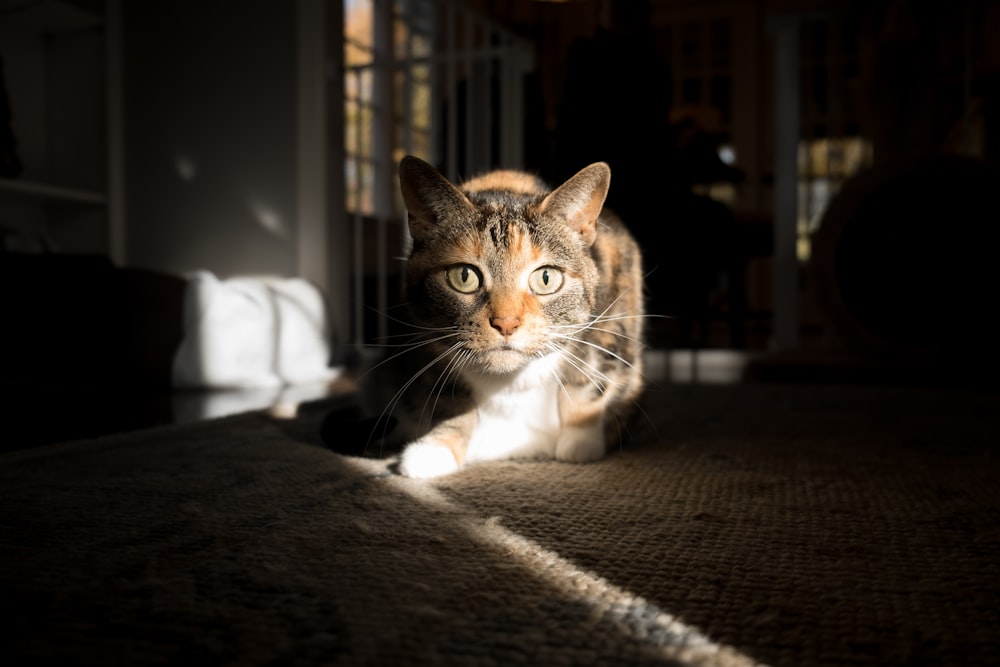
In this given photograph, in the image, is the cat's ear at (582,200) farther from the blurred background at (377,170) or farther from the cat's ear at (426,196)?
the blurred background at (377,170)

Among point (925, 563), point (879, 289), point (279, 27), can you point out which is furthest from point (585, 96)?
point (925, 563)

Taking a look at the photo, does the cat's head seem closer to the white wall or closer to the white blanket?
the white blanket

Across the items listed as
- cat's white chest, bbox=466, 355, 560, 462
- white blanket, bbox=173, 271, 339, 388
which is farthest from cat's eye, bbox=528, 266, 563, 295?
white blanket, bbox=173, 271, 339, 388

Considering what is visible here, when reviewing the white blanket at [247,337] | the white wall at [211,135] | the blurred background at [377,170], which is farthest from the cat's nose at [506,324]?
the white wall at [211,135]

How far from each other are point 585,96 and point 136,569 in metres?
1.84

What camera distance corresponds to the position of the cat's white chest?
105cm

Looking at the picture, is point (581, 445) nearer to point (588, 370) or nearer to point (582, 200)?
point (588, 370)

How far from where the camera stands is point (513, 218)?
1.01 meters

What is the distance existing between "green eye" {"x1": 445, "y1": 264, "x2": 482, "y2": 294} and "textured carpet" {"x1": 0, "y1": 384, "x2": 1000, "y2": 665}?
257 millimetres

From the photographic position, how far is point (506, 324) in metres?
0.92

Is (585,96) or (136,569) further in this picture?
(585,96)

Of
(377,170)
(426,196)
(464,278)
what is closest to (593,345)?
(464,278)

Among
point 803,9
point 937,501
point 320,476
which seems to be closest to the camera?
point 937,501

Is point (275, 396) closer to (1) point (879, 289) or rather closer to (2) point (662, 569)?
(2) point (662, 569)
